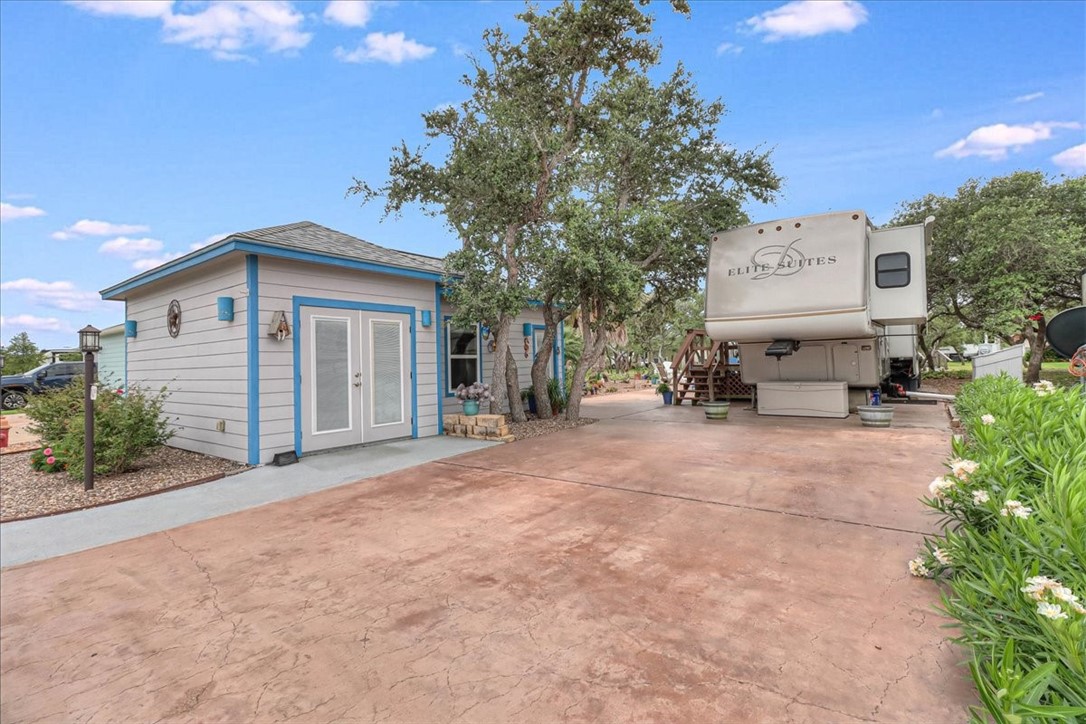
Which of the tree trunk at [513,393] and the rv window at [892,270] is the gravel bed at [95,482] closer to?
the tree trunk at [513,393]

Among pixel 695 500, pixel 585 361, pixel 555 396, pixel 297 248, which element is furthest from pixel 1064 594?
pixel 555 396

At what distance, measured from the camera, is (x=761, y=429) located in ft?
25.4

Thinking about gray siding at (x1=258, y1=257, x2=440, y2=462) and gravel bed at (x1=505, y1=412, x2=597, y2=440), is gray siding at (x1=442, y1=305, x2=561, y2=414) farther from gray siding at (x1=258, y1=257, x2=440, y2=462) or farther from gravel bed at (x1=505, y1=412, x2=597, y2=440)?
gray siding at (x1=258, y1=257, x2=440, y2=462)

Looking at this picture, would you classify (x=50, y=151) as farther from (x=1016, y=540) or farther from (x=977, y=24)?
(x=977, y=24)

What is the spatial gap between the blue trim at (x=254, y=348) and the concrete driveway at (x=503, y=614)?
1775 millimetres

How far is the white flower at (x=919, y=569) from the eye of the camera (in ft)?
8.35

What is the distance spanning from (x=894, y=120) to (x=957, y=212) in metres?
5.98

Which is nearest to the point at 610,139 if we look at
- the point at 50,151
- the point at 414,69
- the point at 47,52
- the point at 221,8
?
the point at 414,69

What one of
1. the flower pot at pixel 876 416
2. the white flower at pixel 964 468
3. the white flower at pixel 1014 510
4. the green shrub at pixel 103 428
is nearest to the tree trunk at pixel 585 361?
the flower pot at pixel 876 416

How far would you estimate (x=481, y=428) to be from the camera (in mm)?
7453

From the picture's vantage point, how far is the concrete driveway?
1.76 m

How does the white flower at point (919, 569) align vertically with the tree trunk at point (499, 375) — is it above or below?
below

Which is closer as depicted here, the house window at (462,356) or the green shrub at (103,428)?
the green shrub at (103,428)

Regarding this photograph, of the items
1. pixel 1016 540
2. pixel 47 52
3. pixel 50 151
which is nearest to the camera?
pixel 1016 540
